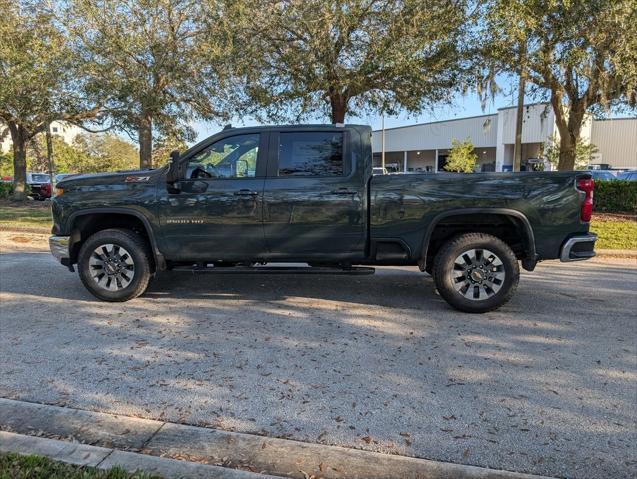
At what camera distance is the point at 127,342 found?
15.4 feet

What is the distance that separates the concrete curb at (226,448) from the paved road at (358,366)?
0.15 metres

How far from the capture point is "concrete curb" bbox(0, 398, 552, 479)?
2697mm

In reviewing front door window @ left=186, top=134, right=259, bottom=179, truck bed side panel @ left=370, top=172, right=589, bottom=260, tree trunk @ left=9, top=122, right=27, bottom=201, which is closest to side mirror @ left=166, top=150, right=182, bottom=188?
front door window @ left=186, top=134, right=259, bottom=179

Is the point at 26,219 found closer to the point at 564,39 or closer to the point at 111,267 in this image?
the point at 111,267

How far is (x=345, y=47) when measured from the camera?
37.1 ft

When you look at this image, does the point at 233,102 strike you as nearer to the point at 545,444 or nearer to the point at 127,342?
the point at 127,342

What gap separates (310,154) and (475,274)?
227 cm

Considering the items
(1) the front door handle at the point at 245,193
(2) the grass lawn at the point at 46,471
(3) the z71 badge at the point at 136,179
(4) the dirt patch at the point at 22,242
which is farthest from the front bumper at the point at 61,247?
(4) the dirt patch at the point at 22,242

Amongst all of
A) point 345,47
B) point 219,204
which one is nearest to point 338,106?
point 345,47

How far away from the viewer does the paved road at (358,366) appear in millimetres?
3139

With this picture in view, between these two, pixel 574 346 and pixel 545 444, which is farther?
pixel 574 346

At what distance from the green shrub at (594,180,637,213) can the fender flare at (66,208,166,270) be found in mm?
15007

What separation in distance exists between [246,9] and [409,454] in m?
10.3

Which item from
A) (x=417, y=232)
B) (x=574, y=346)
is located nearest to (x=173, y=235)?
(x=417, y=232)
